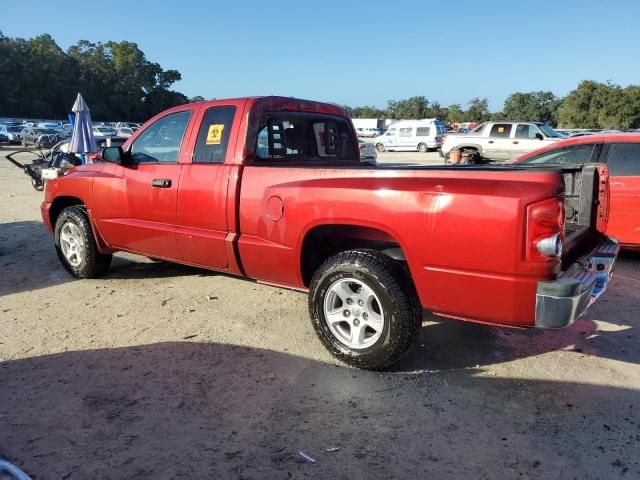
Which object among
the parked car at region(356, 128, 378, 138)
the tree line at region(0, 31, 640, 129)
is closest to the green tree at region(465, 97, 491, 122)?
the tree line at region(0, 31, 640, 129)

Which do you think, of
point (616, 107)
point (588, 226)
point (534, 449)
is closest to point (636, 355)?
point (588, 226)

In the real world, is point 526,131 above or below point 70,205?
above

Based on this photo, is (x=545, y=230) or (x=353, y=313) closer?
(x=545, y=230)

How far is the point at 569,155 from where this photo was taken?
6.77m

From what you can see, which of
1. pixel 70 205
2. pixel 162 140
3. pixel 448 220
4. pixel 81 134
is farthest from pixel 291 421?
pixel 81 134

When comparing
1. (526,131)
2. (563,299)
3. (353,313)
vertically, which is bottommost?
(353,313)

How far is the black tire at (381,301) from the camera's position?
3217 mm

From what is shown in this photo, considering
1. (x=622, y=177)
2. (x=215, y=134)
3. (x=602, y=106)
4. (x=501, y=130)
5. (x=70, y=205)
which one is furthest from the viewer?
(x=602, y=106)

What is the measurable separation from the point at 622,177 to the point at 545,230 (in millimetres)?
4294

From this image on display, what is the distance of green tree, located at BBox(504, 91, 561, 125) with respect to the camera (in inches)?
3242

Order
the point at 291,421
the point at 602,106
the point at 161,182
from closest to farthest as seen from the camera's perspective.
Answer: the point at 291,421
the point at 161,182
the point at 602,106

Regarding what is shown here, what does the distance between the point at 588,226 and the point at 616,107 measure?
60841 millimetres

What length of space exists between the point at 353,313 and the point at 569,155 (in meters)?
4.82

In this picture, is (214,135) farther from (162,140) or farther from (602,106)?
(602,106)
